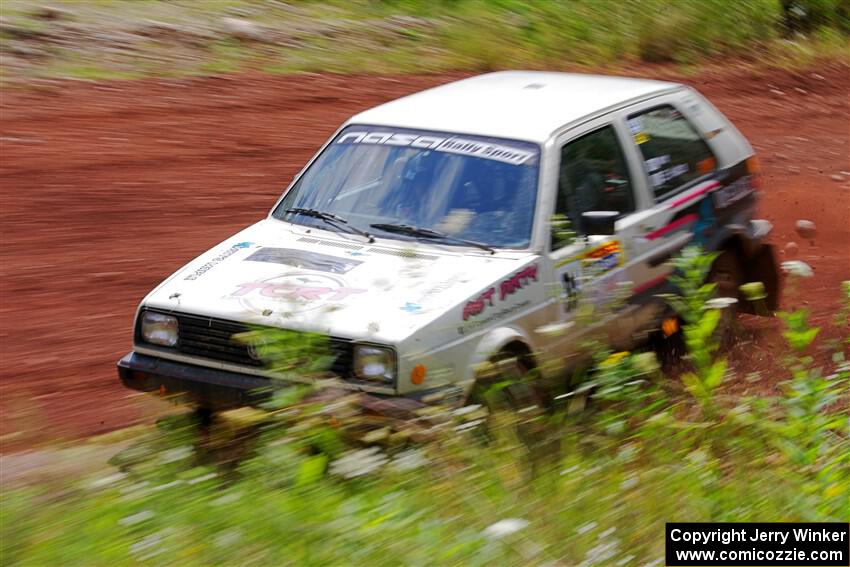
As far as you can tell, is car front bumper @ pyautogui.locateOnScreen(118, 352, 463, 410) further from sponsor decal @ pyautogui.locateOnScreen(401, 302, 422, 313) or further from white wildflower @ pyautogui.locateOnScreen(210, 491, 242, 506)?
white wildflower @ pyautogui.locateOnScreen(210, 491, 242, 506)

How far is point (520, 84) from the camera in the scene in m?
6.62

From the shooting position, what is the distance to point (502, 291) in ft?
16.8

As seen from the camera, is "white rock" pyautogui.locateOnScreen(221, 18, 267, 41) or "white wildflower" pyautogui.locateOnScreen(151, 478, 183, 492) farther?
"white rock" pyautogui.locateOnScreen(221, 18, 267, 41)

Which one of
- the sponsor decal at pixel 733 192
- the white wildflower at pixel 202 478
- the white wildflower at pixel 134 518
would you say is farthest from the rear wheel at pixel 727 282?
the white wildflower at pixel 134 518

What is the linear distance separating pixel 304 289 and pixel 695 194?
8.89 ft

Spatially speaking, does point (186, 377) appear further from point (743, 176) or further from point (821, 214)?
point (821, 214)

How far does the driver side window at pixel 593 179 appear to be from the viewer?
5730 millimetres

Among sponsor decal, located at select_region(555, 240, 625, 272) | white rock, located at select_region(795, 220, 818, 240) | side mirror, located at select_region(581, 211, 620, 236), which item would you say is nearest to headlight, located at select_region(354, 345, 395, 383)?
sponsor decal, located at select_region(555, 240, 625, 272)

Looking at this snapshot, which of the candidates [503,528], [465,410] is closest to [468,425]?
[465,410]

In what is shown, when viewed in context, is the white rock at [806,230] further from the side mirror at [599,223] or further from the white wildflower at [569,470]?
the white wildflower at [569,470]

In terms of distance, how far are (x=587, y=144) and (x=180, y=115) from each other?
624 centimetres

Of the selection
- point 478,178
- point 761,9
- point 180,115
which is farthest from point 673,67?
point 478,178

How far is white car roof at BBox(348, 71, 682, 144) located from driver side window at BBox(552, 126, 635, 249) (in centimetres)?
15

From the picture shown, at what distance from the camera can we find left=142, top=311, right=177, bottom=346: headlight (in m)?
5.04
